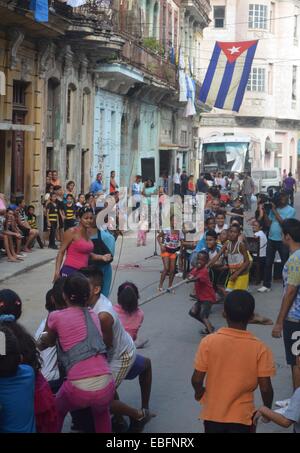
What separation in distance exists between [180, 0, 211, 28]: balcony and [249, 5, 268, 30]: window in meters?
9.69

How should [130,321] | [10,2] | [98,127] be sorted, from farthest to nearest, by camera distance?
[98,127]
[10,2]
[130,321]

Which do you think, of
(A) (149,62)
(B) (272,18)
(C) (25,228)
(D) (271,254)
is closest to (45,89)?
(C) (25,228)

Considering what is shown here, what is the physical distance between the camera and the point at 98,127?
29344mm

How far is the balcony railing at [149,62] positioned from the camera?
30172 millimetres

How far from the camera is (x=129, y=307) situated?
8.05m

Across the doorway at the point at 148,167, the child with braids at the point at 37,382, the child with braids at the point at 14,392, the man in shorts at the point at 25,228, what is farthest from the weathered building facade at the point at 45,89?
the child with braids at the point at 14,392

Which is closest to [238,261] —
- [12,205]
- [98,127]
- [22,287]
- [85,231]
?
[85,231]

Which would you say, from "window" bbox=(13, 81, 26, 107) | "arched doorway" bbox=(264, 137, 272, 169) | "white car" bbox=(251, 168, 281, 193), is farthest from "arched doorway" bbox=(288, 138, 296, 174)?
"window" bbox=(13, 81, 26, 107)

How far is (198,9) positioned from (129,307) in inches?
1589

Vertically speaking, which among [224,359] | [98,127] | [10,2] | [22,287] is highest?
[10,2]

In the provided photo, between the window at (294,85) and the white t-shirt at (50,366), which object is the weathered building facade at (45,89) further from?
the window at (294,85)

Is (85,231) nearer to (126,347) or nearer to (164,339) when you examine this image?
(164,339)

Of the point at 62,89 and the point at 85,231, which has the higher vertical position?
the point at 62,89
